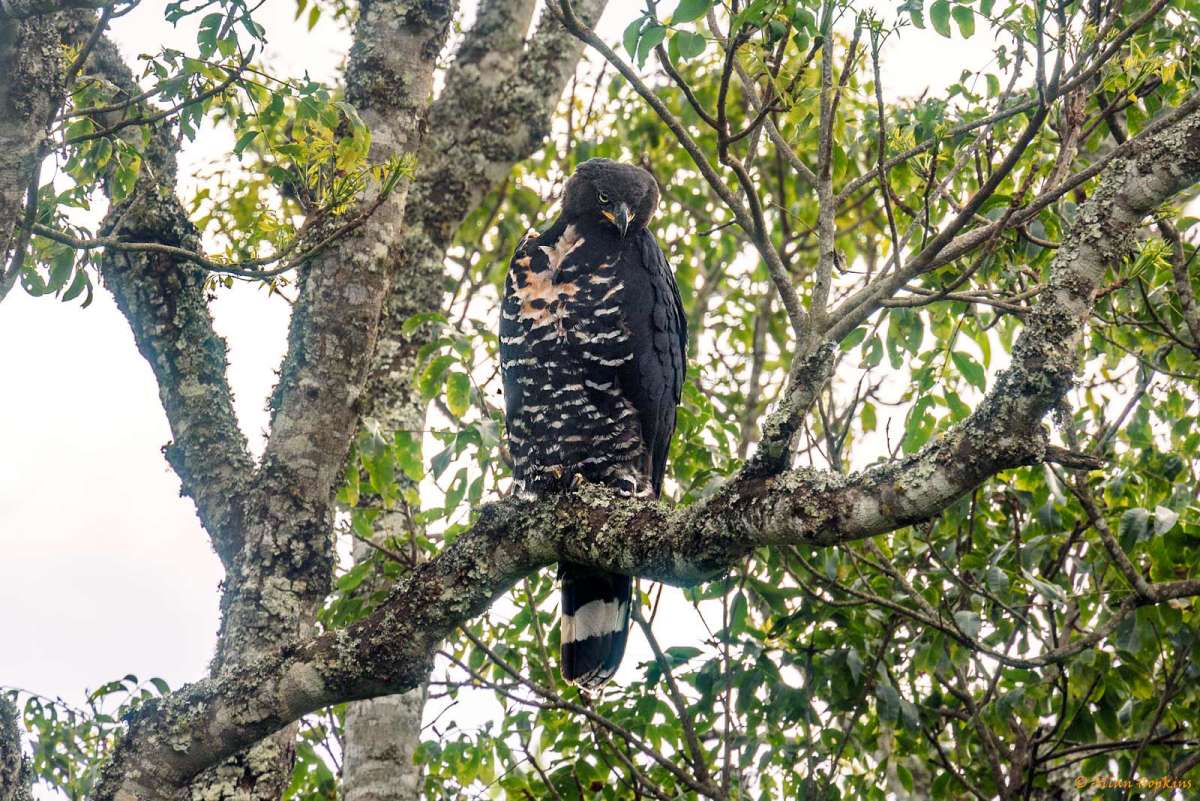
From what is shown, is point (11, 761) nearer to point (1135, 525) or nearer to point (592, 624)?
point (592, 624)

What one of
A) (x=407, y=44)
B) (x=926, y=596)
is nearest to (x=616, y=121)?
(x=407, y=44)

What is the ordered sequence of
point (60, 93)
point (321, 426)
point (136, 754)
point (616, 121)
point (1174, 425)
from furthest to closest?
1. point (616, 121)
2. point (1174, 425)
3. point (321, 426)
4. point (136, 754)
5. point (60, 93)

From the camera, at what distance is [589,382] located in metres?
4.13

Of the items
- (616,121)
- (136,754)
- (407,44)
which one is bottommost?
(136,754)

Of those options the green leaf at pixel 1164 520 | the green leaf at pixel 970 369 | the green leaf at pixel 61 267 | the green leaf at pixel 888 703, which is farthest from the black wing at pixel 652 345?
the green leaf at pixel 61 267

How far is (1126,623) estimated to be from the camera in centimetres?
391

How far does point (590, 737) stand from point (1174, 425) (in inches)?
110

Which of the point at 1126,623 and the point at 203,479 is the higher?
the point at 203,479

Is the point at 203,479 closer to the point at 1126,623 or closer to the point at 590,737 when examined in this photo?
the point at 590,737

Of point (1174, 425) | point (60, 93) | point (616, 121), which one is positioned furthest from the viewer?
point (616, 121)

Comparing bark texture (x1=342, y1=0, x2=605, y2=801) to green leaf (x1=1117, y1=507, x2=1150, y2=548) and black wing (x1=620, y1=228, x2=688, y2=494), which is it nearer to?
black wing (x1=620, y1=228, x2=688, y2=494)

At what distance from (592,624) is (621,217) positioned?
1461 mm

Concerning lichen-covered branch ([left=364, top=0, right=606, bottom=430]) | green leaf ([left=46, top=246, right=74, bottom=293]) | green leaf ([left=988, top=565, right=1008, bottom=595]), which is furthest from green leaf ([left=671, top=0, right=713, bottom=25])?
lichen-covered branch ([left=364, top=0, right=606, bottom=430])

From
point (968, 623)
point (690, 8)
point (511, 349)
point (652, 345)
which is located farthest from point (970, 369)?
point (690, 8)
